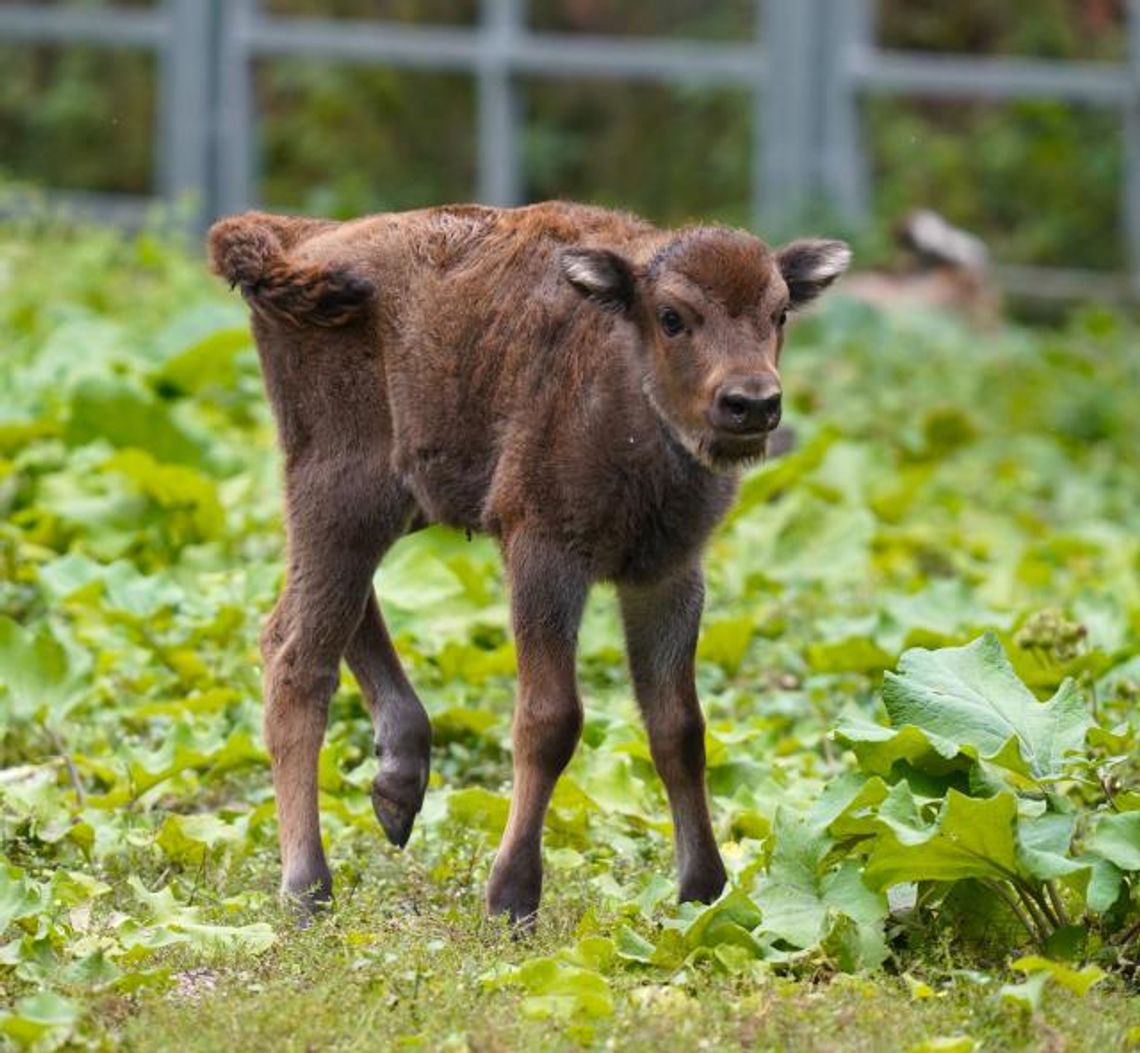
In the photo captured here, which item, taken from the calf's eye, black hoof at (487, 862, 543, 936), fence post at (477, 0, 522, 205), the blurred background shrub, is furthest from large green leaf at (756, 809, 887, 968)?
the blurred background shrub

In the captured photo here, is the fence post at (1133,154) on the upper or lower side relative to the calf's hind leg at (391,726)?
lower

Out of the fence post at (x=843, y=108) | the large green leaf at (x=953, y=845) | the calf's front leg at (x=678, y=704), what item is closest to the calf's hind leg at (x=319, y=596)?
the calf's front leg at (x=678, y=704)

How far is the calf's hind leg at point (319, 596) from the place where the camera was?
270 inches

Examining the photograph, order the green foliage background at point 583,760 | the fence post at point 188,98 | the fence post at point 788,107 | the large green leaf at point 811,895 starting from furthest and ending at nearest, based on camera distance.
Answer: the fence post at point 188,98 → the fence post at point 788,107 → the large green leaf at point 811,895 → the green foliage background at point 583,760

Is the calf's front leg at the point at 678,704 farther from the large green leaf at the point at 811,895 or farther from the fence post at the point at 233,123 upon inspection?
the fence post at the point at 233,123

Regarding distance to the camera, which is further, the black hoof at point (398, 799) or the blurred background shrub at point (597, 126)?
the blurred background shrub at point (597, 126)

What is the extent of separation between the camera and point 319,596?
22.7 feet

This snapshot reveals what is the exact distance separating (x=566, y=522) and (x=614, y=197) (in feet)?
46.7

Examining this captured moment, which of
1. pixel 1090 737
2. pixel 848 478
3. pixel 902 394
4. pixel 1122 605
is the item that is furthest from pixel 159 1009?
pixel 902 394

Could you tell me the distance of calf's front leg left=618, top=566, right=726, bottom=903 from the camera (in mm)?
6480

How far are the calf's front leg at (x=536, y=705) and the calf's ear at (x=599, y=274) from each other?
0.68 metres

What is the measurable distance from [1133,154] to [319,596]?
1087 centimetres

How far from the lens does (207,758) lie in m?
7.40

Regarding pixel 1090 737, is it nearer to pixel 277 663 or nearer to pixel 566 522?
pixel 566 522
